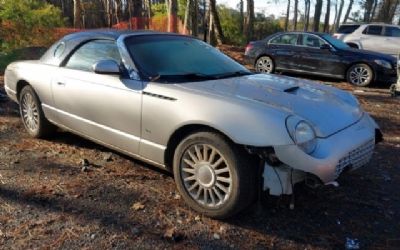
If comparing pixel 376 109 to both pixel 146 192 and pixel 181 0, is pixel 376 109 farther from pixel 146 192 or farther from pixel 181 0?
pixel 181 0

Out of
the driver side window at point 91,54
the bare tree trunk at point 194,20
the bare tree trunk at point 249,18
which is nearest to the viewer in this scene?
the driver side window at point 91,54

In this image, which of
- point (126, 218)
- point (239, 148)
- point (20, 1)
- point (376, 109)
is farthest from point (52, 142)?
point (20, 1)

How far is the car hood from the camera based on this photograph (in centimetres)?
362

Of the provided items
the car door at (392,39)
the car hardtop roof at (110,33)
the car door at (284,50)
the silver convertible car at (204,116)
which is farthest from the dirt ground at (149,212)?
the car door at (392,39)

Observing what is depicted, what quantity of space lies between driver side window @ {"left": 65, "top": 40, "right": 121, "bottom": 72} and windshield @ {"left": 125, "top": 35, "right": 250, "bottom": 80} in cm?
21

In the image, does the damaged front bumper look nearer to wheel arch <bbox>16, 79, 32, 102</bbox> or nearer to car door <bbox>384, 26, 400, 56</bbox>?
wheel arch <bbox>16, 79, 32, 102</bbox>

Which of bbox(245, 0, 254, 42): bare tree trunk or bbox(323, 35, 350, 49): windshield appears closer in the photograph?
bbox(323, 35, 350, 49): windshield

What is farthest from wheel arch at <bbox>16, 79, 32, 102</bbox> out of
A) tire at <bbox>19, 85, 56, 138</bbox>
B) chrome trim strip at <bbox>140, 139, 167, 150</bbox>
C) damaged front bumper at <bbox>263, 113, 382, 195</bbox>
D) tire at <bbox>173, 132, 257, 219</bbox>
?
damaged front bumper at <bbox>263, 113, 382, 195</bbox>

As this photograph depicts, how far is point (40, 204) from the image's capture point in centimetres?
401

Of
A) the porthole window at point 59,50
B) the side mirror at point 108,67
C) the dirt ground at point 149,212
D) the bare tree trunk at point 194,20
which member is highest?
the bare tree trunk at point 194,20

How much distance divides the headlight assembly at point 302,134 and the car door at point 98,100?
1.48 metres

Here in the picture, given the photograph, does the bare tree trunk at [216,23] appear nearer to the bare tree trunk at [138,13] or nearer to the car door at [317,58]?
the bare tree trunk at [138,13]

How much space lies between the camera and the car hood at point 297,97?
143 inches

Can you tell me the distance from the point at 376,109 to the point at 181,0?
17.9m
